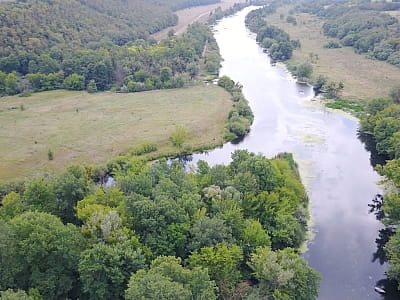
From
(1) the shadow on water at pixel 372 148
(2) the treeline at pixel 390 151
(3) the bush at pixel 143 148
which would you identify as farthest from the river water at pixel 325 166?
(3) the bush at pixel 143 148

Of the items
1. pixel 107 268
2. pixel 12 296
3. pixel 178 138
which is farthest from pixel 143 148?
pixel 12 296

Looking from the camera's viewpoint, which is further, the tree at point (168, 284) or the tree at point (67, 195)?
the tree at point (67, 195)

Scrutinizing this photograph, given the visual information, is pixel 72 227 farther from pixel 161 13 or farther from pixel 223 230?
pixel 161 13

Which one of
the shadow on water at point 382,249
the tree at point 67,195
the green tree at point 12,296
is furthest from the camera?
the tree at point 67,195

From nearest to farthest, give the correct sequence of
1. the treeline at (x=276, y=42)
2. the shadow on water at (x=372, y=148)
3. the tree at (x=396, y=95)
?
the shadow on water at (x=372, y=148)
the tree at (x=396, y=95)
the treeline at (x=276, y=42)

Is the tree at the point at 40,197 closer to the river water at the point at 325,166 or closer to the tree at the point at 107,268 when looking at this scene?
the tree at the point at 107,268

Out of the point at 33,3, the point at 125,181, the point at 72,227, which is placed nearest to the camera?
the point at 72,227

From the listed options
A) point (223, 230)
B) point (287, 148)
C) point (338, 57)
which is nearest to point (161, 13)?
point (338, 57)

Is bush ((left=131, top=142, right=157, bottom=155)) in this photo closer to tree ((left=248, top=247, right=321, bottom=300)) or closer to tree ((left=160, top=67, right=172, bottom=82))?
tree ((left=248, top=247, right=321, bottom=300))

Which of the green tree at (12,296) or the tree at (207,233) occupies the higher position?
the green tree at (12,296)
